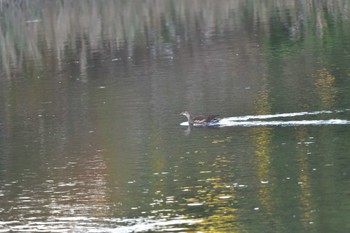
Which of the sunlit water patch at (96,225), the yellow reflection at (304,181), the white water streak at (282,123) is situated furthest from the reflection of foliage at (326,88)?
the sunlit water patch at (96,225)

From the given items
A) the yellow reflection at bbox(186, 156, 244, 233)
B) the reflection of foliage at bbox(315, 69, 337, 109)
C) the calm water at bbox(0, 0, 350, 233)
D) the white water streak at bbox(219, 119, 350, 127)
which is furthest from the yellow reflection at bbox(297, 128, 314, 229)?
the reflection of foliage at bbox(315, 69, 337, 109)

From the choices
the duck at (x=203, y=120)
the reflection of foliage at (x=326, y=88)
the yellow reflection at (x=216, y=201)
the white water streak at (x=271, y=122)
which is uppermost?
the yellow reflection at (x=216, y=201)

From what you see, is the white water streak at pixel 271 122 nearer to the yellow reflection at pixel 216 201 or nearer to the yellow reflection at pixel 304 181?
the yellow reflection at pixel 304 181

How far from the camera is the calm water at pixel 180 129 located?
680 inches

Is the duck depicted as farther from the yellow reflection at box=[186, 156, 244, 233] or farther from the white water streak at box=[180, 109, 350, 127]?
the yellow reflection at box=[186, 156, 244, 233]

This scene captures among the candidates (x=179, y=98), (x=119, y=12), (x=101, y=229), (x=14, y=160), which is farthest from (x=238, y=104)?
(x=119, y=12)

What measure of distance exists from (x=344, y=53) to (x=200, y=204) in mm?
16648

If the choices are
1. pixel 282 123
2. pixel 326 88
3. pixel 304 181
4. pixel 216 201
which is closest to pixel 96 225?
pixel 216 201

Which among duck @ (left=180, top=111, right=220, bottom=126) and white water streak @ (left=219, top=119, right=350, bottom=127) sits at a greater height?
duck @ (left=180, top=111, right=220, bottom=126)

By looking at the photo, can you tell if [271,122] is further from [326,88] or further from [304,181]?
[304,181]

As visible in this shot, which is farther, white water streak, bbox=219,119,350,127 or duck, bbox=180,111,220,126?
duck, bbox=180,111,220,126

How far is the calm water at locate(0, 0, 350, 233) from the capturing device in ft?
56.7

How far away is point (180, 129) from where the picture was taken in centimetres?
2430

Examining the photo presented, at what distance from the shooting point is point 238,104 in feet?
Answer: 86.0
